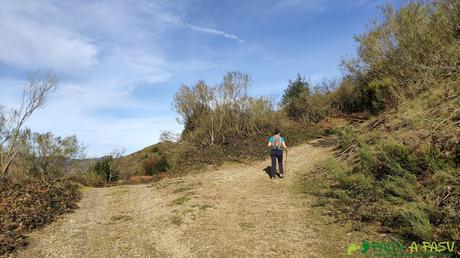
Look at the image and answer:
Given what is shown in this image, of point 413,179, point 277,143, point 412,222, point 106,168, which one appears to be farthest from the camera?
point 106,168

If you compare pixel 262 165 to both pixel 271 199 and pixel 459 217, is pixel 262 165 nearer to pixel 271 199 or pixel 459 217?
pixel 271 199

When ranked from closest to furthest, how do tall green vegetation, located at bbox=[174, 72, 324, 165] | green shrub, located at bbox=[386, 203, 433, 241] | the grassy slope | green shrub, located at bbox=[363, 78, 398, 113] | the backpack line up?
green shrub, located at bbox=[386, 203, 433, 241] < the grassy slope < the backpack < green shrub, located at bbox=[363, 78, 398, 113] < tall green vegetation, located at bbox=[174, 72, 324, 165]

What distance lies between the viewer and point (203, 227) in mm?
6523

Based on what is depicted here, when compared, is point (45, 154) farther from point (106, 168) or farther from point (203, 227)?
point (203, 227)

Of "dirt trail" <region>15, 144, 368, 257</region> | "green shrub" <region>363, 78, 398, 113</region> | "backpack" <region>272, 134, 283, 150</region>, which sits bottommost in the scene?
"dirt trail" <region>15, 144, 368, 257</region>

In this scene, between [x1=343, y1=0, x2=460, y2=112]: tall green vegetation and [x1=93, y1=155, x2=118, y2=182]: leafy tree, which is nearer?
[x1=343, y1=0, x2=460, y2=112]: tall green vegetation

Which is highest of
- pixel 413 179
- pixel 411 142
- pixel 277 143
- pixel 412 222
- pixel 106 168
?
pixel 277 143

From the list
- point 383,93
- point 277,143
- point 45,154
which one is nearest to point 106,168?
point 45,154

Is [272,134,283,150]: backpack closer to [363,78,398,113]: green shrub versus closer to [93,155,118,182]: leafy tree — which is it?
[363,78,398,113]: green shrub

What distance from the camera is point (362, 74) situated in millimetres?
17984

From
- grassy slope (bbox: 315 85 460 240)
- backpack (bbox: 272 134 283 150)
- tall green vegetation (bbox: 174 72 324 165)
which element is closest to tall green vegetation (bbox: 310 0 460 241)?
grassy slope (bbox: 315 85 460 240)

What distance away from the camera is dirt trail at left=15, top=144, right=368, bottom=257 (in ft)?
17.4

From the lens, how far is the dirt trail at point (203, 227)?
5.29 metres

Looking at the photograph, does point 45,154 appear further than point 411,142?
Yes
